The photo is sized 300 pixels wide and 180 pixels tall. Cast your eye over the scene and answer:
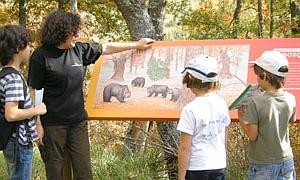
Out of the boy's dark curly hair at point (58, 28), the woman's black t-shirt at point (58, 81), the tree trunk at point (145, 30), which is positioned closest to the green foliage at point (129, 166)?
the tree trunk at point (145, 30)

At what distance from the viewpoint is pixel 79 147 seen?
416cm

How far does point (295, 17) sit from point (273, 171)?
9.21 m

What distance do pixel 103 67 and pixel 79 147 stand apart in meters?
0.90

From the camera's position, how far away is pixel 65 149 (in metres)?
4.16

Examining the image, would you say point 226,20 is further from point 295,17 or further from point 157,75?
point 157,75

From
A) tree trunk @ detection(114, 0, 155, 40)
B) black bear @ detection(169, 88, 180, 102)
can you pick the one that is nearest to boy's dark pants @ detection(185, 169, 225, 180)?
black bear @ detection(169, 88, 180, 102)

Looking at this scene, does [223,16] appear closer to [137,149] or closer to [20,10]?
[20,10]

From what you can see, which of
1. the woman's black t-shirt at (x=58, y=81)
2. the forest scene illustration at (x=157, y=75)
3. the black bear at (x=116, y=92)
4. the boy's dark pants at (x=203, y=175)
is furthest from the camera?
the black bear at (x=116, y=92)

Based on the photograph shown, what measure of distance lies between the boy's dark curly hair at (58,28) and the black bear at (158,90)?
890 mm

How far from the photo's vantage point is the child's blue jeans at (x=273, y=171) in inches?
138

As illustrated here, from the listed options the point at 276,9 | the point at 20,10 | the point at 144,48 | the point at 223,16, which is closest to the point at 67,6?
the point at 20,10

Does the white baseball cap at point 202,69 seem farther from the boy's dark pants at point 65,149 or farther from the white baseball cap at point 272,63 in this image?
the boy's dark pants at point 65,149

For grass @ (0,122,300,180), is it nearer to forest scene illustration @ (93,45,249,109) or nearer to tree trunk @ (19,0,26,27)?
forest scene illustration @ (93,45,249,109)

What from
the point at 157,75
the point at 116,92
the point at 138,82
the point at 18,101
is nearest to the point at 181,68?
the point at 157,75
